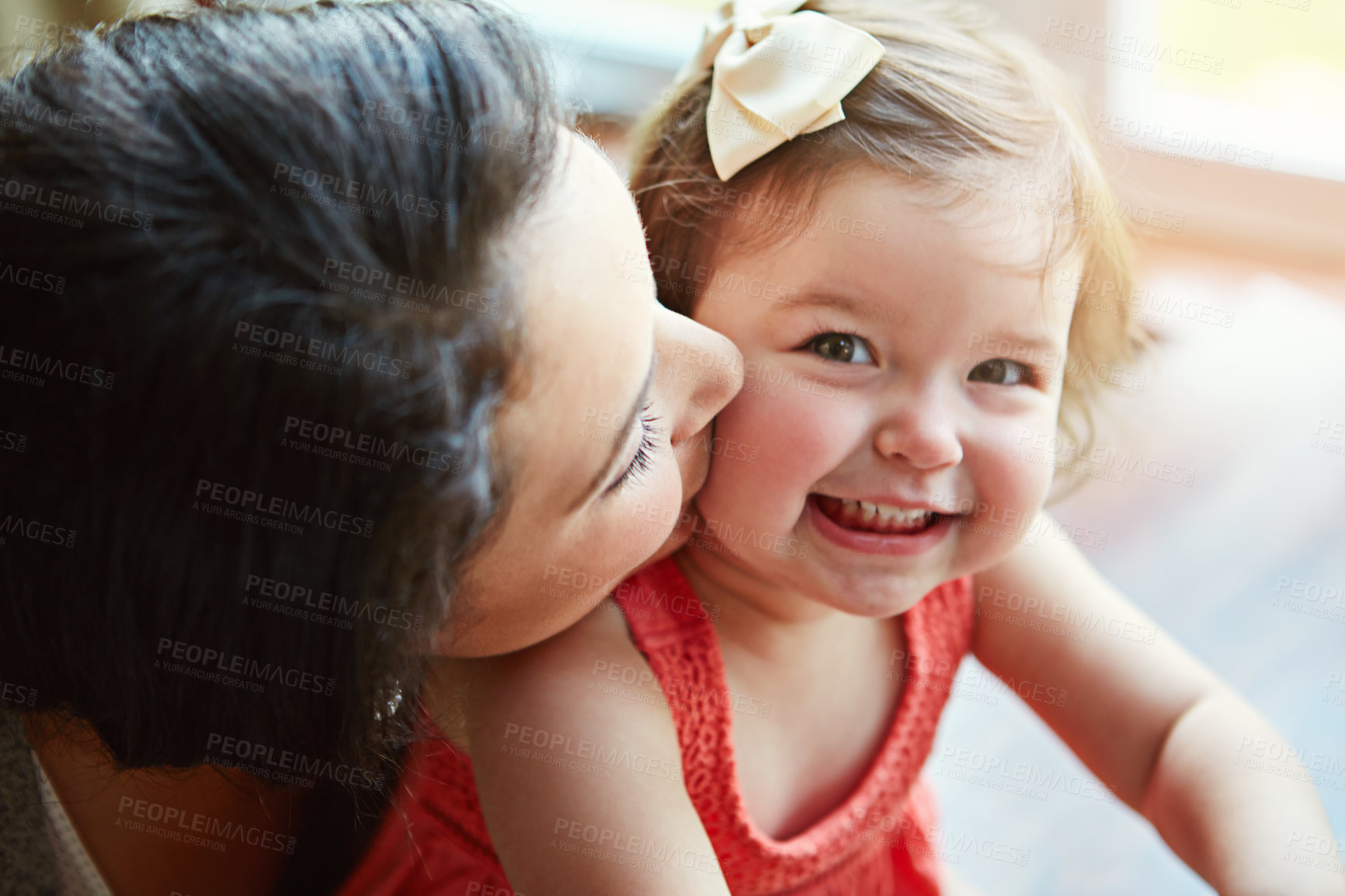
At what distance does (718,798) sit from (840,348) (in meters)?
0.37

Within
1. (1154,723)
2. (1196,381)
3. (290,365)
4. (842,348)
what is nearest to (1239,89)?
(1196,381)

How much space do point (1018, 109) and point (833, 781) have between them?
1.94 feet

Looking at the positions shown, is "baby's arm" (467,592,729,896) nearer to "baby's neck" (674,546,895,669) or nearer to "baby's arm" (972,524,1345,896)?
"baby's neck" (674,546,895,669)

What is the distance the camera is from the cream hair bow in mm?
747

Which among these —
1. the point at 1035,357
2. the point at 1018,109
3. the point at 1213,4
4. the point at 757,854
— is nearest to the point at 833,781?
the point at 757,854

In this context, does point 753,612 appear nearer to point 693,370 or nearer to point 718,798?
point 718,798

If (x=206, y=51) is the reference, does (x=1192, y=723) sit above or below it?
below

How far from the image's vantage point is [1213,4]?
1.61 m

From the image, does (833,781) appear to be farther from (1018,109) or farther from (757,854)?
(1018,109)

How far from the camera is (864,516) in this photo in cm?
77

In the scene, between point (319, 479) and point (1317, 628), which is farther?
point (1317, 628)

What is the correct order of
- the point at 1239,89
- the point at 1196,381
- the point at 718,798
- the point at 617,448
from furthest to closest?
the point at 1239,89, the point at 1196,381, the point at 718,798, the point at 617,448

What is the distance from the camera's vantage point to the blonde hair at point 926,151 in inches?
29.5

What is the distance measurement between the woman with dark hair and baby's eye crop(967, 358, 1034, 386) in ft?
1.00
